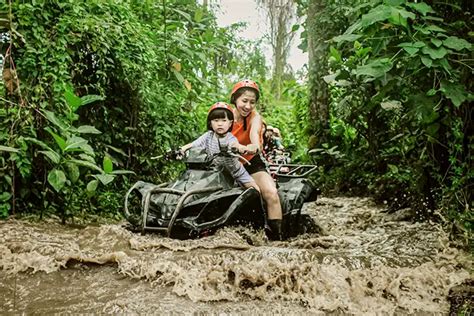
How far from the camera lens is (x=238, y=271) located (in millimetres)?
3338

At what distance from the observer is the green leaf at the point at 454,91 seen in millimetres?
3643

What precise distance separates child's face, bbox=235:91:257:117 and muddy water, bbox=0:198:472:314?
5.75 feet

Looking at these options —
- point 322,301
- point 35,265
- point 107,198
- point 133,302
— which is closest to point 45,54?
point 107,198

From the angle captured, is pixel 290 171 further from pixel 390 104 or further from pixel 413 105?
pixel 413 105

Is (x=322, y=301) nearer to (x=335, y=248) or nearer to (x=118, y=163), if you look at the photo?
(x=335, y=248)

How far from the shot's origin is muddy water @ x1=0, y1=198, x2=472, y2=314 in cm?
300

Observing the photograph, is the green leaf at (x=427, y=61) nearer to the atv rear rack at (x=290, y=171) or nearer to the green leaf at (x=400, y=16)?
the green leaf at (x=400, y=16)

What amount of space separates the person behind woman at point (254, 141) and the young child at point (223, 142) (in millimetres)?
201

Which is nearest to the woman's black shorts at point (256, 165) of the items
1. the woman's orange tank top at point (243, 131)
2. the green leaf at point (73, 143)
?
the woman's orange tank top at point (243, 131)

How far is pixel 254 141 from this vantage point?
5410 mm

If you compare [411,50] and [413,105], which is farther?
[413,105]

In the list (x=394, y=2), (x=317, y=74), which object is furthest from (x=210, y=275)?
(x=317, y=74)

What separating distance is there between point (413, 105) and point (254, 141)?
189 cm

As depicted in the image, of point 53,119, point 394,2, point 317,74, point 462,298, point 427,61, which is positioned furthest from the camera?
point 317,74
